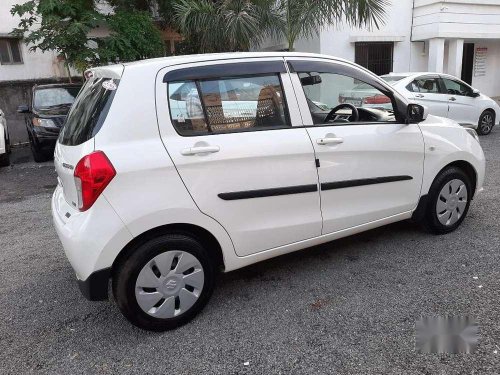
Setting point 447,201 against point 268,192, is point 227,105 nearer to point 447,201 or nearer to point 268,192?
point 268,192

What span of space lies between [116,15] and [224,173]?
29.9 feet

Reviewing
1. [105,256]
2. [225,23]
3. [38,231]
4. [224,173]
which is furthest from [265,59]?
[225,23]

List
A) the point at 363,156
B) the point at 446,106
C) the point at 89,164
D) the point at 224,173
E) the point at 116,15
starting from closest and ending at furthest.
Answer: the point at 89,164 → the point at 224,173 → the point at 363,156 → the point at 446,106 → the point at 116,15

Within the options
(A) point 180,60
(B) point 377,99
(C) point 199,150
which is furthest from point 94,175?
(B) point 377,99

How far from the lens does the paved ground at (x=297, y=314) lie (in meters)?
2.47

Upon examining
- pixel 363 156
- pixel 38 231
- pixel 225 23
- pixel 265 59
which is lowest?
pixel 38 231

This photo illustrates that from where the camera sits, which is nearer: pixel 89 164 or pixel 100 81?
pixel 89 164

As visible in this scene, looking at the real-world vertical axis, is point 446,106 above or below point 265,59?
below

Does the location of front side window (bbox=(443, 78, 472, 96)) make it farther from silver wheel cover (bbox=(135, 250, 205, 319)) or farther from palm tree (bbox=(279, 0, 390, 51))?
silver wheel cover (bbox=(135, 250, 205, 319))

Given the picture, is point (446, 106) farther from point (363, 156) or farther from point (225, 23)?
point (363, 156)

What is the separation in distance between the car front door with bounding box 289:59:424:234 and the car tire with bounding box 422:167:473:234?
27 cm

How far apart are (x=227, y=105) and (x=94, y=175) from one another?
3.24 feet

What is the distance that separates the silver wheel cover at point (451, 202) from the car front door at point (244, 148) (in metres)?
1.41

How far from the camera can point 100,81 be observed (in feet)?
9.49
